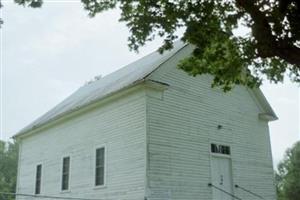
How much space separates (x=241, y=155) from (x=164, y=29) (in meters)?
9.07

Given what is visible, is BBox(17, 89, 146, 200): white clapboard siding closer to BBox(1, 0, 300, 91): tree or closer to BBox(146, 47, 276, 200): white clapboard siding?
BBox(146, 47, 276, 200): white clapboard siding

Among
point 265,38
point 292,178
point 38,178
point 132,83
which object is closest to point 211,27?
point 265,38

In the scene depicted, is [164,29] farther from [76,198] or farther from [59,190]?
[59,190]

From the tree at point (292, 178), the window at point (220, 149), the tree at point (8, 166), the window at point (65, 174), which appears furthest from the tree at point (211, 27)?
the tree at point (8, 166)

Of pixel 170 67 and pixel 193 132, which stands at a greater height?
pixel 170 67

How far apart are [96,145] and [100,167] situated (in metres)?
1.00

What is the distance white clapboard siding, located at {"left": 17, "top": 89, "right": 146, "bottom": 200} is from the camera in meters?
15.1

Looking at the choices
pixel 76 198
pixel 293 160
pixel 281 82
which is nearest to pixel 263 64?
pixel 281 82

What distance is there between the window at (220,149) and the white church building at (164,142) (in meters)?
0.04

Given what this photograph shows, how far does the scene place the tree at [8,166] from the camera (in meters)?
52.1

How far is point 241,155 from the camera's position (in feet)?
59.5

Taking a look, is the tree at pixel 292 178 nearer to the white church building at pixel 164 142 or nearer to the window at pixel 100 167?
the white church building at pixel 164 142

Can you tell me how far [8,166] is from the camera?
56500 millimetres

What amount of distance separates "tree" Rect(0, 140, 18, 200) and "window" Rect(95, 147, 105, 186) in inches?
1469
